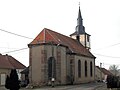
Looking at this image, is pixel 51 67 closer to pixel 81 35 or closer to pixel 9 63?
pixel 9 63

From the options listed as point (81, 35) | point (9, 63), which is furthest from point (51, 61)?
point (81, 35)

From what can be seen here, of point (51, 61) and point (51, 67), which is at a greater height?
point (51, 61)

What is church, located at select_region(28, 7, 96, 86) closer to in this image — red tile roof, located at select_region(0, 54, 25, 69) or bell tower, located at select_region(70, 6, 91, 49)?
red tile roof, located at select_region(0, 54, 25, 69)

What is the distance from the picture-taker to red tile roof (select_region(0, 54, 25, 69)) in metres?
56.3

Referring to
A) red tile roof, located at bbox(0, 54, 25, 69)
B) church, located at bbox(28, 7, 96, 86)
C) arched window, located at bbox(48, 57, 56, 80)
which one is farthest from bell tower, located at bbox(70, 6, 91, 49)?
arched window, located at bbox(48, 57, 56, 80)

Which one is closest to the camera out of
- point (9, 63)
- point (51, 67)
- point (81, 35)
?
point (51, 67)

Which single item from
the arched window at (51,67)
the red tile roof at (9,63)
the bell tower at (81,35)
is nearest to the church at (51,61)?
the arched window at (51,67)

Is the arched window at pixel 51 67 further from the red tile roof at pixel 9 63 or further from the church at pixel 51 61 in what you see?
the red tile roof at pixel 9 63

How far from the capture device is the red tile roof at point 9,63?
2217 inches

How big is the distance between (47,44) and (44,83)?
641 centimetres

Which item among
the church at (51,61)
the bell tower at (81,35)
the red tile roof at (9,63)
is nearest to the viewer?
the church at (51,61)

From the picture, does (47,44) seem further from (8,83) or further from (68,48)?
(8,83)

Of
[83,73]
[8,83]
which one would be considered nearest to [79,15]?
[83,73]

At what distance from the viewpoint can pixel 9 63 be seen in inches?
2365
